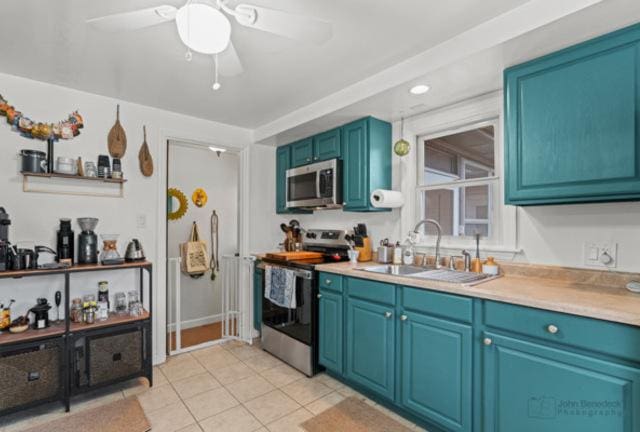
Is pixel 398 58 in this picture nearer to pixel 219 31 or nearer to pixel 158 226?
pixel 219 31

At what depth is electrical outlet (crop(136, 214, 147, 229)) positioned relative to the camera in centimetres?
279

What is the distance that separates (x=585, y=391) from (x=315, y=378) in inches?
70.5

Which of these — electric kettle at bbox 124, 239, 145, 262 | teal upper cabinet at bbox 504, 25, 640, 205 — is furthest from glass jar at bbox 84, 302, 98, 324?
teal upper cabinet at bbox 504, 25, 640, 205

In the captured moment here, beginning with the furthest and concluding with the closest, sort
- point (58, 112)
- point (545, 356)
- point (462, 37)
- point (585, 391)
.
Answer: point (58, 112), point (462, 37), point (545, 356), point (585, 391)

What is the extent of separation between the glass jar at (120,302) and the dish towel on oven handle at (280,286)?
1162 millimetres

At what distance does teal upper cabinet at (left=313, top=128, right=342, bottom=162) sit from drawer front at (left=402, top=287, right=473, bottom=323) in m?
1.47

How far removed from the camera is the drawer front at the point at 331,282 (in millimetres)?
2421

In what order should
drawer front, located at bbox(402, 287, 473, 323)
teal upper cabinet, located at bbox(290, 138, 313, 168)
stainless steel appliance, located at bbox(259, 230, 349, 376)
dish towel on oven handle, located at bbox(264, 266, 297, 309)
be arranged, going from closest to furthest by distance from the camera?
drawer front, located at bbox(402, 287, 473, 323), stainless steel appliance, located at bbox(259, 230, 349, 376), dish towel on oven handle, located at bbox(264, 266, 297, 309), teal upper cabinet, located at bbox(290, 138, 313, 168)

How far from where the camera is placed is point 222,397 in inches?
91.4

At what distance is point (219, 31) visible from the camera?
120 centimetres

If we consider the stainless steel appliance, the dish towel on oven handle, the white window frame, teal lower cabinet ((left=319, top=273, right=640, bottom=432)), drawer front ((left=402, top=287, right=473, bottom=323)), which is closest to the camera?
teal lower cabinet ((left=319, top=273, right=640, bottom=432))

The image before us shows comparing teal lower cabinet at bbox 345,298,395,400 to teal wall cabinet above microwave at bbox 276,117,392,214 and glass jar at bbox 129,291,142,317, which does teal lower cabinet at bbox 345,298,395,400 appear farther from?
glass jar at bbox 129,291,142,317

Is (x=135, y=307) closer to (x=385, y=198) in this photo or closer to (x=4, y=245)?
(x=4, y=245)

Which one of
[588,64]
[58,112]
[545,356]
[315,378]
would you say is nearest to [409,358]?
[545,356]
